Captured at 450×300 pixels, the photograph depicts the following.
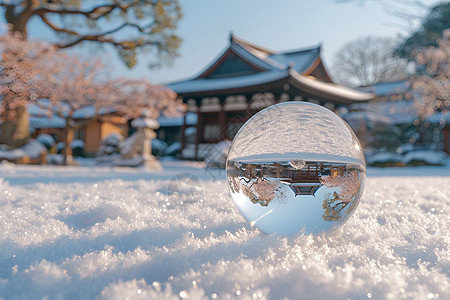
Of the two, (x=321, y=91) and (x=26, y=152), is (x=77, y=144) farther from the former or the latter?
(x=321, y=91)

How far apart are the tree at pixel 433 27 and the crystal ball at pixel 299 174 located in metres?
16.6

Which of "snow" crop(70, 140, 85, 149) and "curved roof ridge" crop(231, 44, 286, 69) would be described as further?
"snow" crop(70, 140, 85, 149)

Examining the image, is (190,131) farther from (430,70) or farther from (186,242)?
(186,242)

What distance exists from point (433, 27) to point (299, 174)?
18.1m

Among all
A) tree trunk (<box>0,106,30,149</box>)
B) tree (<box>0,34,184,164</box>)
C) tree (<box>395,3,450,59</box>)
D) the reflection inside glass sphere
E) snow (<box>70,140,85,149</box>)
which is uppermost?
tree (<box>395,3,450,59</box>)

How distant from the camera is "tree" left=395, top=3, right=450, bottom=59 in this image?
15.3m

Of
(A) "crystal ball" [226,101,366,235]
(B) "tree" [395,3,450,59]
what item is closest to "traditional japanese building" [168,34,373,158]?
(B) "tree" [395,3,450,59]

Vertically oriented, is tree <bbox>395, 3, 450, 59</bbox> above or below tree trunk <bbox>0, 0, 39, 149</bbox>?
above

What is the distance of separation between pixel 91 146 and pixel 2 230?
21.4 metres

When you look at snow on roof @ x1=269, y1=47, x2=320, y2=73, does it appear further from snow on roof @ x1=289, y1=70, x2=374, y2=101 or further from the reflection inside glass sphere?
the reflection inside glass sphere

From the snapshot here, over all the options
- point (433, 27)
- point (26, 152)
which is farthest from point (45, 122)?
point (433, 27)

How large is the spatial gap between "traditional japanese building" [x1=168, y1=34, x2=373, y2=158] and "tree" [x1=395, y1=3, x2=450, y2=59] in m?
4.02

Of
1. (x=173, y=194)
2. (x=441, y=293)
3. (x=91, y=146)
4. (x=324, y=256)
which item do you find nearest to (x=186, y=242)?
(x=324, y=256)

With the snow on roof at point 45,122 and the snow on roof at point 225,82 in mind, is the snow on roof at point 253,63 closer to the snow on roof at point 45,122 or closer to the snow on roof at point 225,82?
the snow on roof at point 225,82
